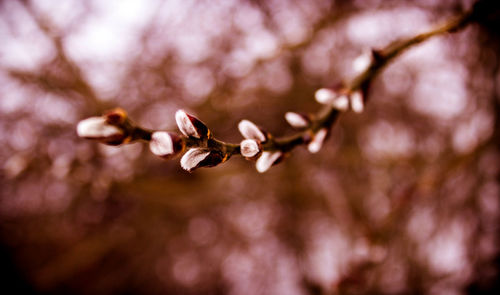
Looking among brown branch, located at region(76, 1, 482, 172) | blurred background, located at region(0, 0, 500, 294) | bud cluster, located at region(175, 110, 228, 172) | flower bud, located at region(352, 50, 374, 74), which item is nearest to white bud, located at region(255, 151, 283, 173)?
brown branch, located at region(76, 1, 482, 172)

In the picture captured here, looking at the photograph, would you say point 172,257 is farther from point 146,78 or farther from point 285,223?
point 146,78

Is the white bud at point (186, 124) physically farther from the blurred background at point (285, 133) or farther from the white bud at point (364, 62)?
the blurred background at point (285, 133)

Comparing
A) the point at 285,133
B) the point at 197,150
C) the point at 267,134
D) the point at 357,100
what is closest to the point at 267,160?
the point at 267,134

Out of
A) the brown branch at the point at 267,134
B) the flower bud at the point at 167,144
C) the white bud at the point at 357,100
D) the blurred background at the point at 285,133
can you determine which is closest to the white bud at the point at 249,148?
the brown branch at the point at 267,134

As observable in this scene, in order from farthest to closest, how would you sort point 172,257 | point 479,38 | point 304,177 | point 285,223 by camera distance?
point 172,257
point 285,223
point 304,177
point 479,38

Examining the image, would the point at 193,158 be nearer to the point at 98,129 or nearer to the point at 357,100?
the point at 98,129

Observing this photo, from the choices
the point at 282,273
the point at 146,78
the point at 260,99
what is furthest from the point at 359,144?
the point at 146,78

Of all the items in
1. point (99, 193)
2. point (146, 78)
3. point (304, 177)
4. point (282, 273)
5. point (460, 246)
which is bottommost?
point (460, 246)
